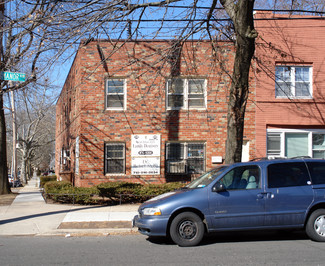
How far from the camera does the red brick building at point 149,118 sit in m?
14.1

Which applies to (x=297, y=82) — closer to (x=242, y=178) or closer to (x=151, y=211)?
(x=242, y=178)

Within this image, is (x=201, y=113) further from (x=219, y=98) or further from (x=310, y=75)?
(x=310, y=75)

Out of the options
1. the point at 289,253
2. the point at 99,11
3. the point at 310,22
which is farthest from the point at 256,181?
the point at 310,22

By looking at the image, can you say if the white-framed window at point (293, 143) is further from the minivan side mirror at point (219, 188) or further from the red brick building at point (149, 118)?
the minivan side mirror at point (219, 188)

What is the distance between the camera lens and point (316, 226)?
755 centimetres

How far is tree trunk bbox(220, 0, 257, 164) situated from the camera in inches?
360

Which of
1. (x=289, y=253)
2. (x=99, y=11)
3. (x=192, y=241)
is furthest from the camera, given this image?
(x=99, y=11)

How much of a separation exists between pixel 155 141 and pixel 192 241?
7.18 m

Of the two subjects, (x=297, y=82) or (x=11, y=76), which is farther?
(x=297, y=82)

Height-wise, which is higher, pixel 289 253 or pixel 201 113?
pixel 201 113

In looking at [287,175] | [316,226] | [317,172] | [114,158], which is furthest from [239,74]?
[114,158]

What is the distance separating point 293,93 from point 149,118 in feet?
18.5

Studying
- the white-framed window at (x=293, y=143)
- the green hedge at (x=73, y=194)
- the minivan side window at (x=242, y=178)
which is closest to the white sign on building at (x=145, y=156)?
the green hedge at (x=73, y=194)

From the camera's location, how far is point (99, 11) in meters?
9.47
